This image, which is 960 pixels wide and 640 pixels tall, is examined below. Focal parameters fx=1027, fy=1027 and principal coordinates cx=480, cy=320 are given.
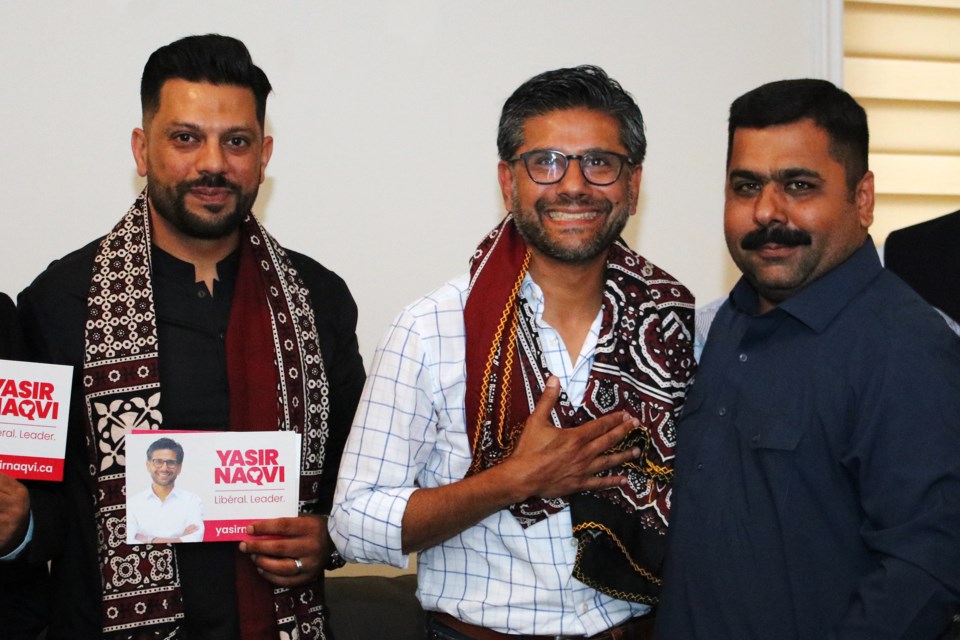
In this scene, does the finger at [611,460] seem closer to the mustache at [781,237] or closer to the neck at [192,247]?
the mustache at [781,237]

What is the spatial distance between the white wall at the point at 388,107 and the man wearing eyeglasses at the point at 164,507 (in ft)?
4.05

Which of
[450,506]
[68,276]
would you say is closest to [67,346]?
[68,276]

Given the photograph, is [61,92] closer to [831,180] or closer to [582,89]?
[582,89]

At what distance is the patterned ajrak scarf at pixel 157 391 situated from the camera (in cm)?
249

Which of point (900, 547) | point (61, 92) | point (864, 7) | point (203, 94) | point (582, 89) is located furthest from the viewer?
point (864, 7)

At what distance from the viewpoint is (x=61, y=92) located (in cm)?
329

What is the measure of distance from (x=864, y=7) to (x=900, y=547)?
2.80 m

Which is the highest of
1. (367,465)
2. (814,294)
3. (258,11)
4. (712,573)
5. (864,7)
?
(864,7)

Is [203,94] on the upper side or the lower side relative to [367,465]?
upper

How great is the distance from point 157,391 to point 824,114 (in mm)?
1701

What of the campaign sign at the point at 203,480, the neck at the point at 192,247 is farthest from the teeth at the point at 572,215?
the neck at the point at 192,247

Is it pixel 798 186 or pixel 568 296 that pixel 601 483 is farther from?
pixel 798 186

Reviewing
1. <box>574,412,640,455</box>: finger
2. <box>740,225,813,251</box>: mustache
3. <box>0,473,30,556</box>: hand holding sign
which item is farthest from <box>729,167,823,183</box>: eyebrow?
<box>0,473,30,556</box>: hand holding sign

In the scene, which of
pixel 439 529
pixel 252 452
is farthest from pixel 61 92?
pixel 439 529
